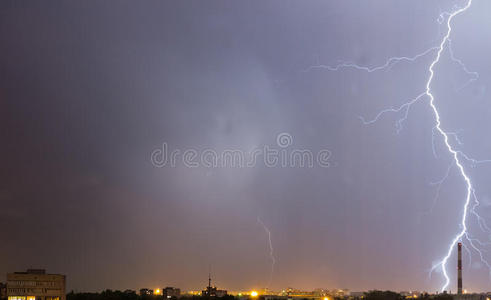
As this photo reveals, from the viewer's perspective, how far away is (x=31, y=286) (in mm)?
56594

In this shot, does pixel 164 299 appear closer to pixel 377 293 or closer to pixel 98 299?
pixel 98 299

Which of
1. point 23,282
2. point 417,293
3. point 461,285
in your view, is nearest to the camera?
point 23,282

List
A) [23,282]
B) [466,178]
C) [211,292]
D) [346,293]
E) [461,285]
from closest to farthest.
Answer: [466,178]
[23,282]
[461,285]
[211,292]
[346,293]

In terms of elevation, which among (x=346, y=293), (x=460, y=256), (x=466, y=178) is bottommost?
(x=346, y=293)

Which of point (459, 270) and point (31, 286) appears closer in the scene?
point (31, 286)

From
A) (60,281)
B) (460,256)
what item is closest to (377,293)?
(460,256)

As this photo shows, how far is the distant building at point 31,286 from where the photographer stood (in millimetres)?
56250

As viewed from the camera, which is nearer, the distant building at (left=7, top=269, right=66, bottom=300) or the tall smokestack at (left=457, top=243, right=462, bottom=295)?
the distant building at (left=7, top=269, right=66, bottom=300)

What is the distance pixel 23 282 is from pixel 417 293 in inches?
3801

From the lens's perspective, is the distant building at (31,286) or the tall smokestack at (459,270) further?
the tall smokestack at (459,270)

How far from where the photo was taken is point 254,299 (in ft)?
296

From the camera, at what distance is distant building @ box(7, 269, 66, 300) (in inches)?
2215

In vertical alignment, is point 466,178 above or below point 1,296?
above

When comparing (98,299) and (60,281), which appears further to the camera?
(98,299)
